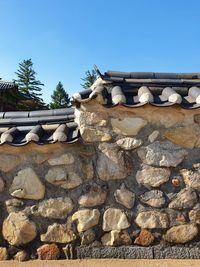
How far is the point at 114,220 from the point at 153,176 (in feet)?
1.70

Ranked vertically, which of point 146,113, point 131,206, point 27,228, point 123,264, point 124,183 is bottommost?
point 123,264

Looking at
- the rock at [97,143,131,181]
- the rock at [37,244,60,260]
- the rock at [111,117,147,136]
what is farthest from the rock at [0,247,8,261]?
the rock at [111,117,147,136]

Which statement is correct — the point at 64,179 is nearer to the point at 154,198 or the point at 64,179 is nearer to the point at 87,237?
the point at 87,237

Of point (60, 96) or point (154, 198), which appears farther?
point (60, 96)

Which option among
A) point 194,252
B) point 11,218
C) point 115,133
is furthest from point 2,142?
point 194,252

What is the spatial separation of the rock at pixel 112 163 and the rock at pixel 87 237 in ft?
1.57

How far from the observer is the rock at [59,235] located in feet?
8.33

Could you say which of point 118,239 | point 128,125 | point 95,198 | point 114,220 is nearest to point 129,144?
point 128,125

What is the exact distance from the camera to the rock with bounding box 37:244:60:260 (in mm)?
2520

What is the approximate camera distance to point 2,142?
261 cm

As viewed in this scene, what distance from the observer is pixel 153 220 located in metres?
2.48

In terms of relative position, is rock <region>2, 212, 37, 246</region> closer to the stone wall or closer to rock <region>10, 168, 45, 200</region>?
the stone wall

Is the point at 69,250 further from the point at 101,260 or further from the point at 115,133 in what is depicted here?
the point at 115,133

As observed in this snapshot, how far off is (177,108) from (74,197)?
121cm
